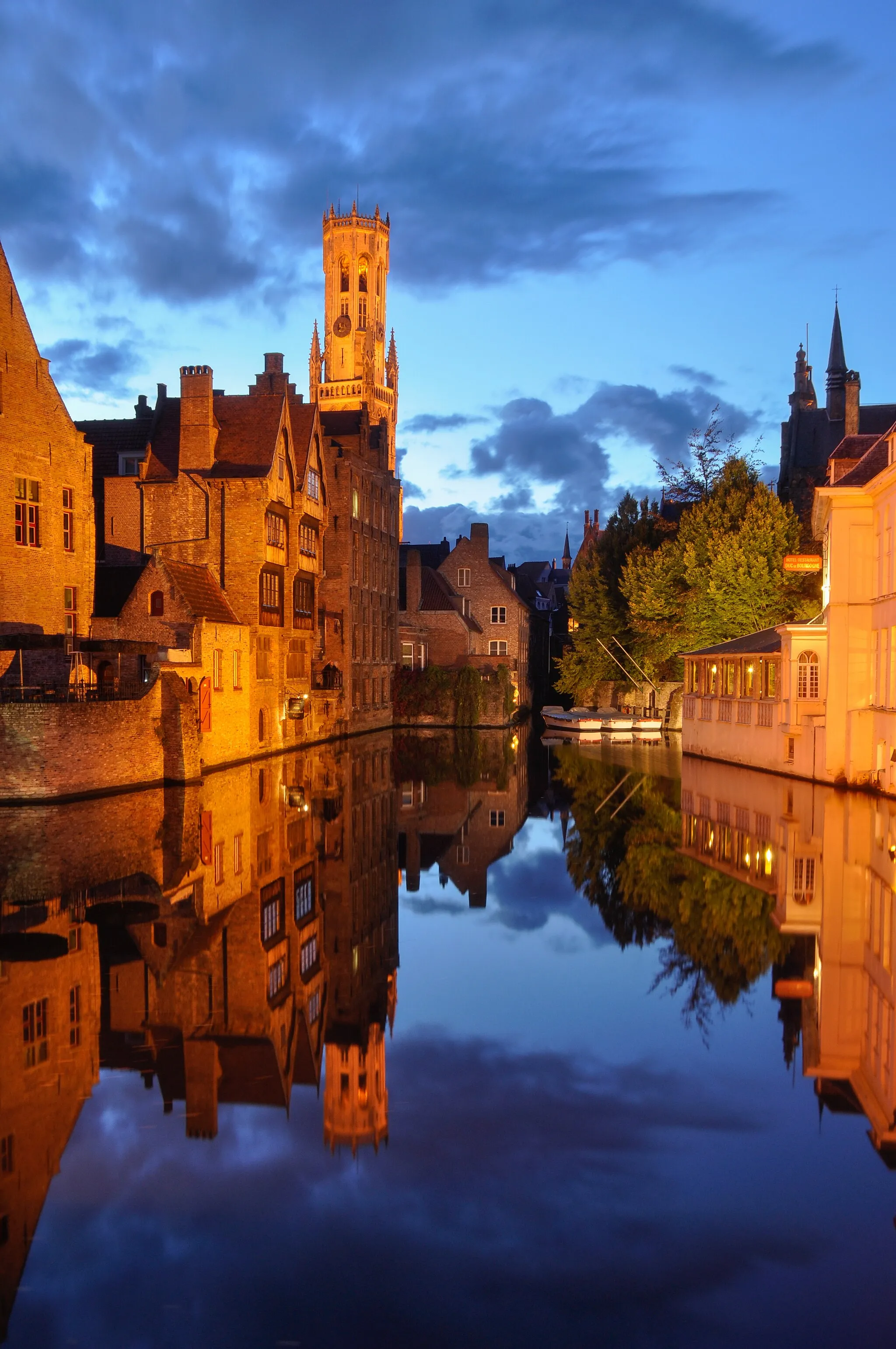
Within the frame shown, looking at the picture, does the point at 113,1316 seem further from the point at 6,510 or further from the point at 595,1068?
the point at 6,510

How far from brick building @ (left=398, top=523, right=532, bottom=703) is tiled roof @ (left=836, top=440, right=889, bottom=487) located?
37.4 metres

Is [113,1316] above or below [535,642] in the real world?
below

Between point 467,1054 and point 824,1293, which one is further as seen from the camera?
point 467,1054

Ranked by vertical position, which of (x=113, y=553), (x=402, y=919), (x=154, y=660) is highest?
(x=113, y=553)

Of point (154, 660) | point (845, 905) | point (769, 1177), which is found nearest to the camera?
point (769, 1177)

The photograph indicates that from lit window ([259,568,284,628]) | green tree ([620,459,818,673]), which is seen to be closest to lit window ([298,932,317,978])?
lit window ([259,568,284,628])

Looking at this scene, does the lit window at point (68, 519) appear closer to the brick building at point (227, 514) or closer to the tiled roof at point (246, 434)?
the brick building at point (227, 514)

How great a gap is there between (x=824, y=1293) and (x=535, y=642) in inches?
3453

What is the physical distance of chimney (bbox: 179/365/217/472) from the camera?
122 feet

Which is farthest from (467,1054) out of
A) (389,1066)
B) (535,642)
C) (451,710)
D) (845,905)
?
(535,642)

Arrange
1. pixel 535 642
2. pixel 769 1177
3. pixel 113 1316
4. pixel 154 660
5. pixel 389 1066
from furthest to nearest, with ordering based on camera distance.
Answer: pixel 535 642
pixel 154 660
pixel 389 1066
pixel 769 1177
pixel 113 1316

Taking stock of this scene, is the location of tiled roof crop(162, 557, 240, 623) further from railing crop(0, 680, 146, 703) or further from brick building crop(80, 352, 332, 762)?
railing crop(0, 680, 146, 703)

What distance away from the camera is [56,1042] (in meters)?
9.07

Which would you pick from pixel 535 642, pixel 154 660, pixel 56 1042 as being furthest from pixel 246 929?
pixel 535 642
